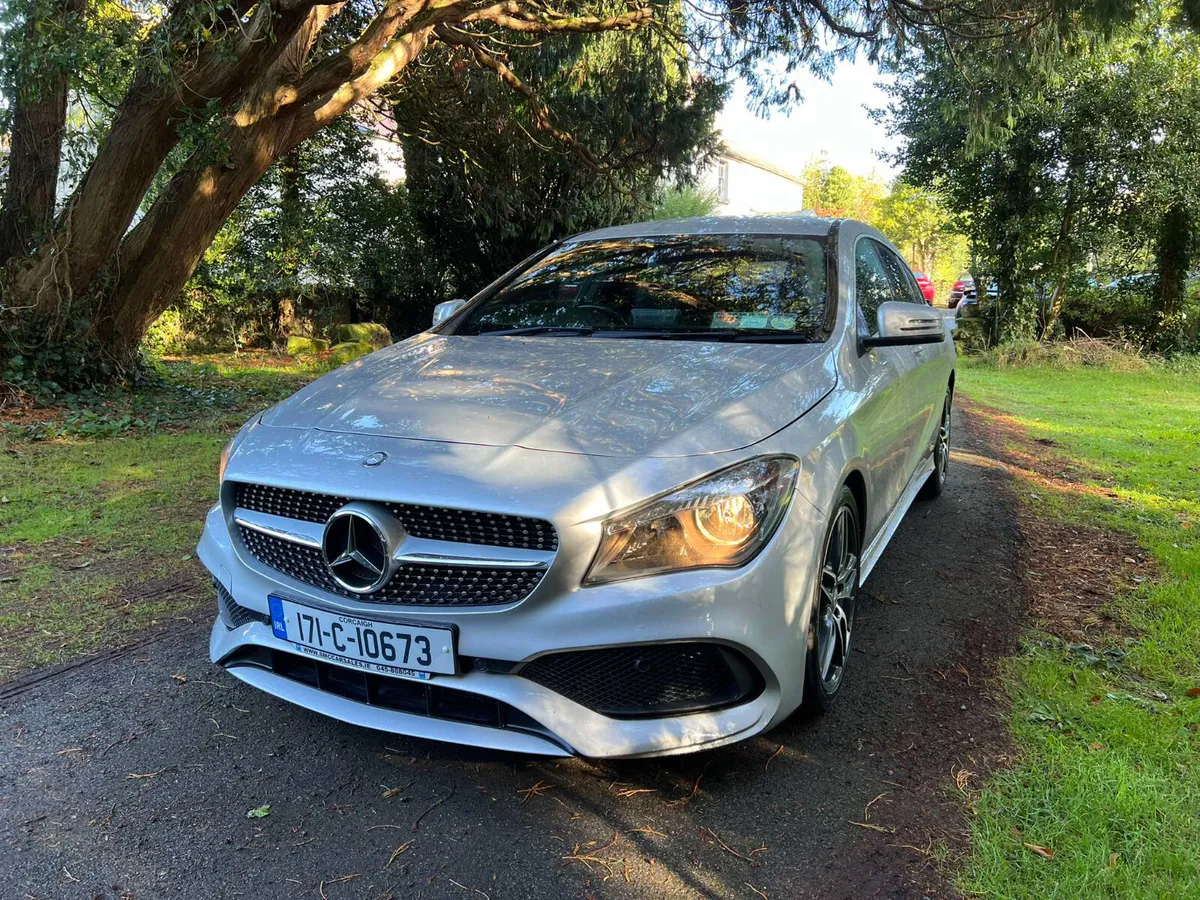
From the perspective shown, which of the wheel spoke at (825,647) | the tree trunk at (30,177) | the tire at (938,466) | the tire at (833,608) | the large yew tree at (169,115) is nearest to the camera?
the tire at (833,608)

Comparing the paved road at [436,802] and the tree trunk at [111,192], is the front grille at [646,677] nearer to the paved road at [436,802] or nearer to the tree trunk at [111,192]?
the paved road at [436,802]

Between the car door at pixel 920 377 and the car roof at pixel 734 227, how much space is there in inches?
23.6

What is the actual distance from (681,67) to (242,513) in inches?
410

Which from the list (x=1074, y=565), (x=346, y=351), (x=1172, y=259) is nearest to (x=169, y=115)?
(x=346, y=351)

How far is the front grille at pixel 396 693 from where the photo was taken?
2.16 meters

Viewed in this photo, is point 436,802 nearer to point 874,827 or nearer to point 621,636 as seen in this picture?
point 621,636

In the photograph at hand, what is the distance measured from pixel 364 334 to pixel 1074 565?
1147 cm

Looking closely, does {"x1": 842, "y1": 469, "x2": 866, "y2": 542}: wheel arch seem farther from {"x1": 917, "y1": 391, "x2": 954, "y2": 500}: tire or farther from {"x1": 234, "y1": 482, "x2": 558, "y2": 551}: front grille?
{"x1": 917, "y1": 391, "x2": 954, "y2": 500}: tire

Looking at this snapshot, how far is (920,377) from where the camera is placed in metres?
4.33

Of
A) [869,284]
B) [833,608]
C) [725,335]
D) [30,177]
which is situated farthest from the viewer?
[30,177]

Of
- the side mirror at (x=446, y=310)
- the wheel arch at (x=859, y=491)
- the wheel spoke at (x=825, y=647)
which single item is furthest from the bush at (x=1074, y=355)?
the wheel spoke at (x=825, y=647)

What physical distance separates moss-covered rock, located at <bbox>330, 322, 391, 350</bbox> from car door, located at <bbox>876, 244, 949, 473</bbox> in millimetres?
9838

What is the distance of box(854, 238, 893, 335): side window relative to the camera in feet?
11.5

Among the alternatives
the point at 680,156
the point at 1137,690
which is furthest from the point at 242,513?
the point at 680,156
